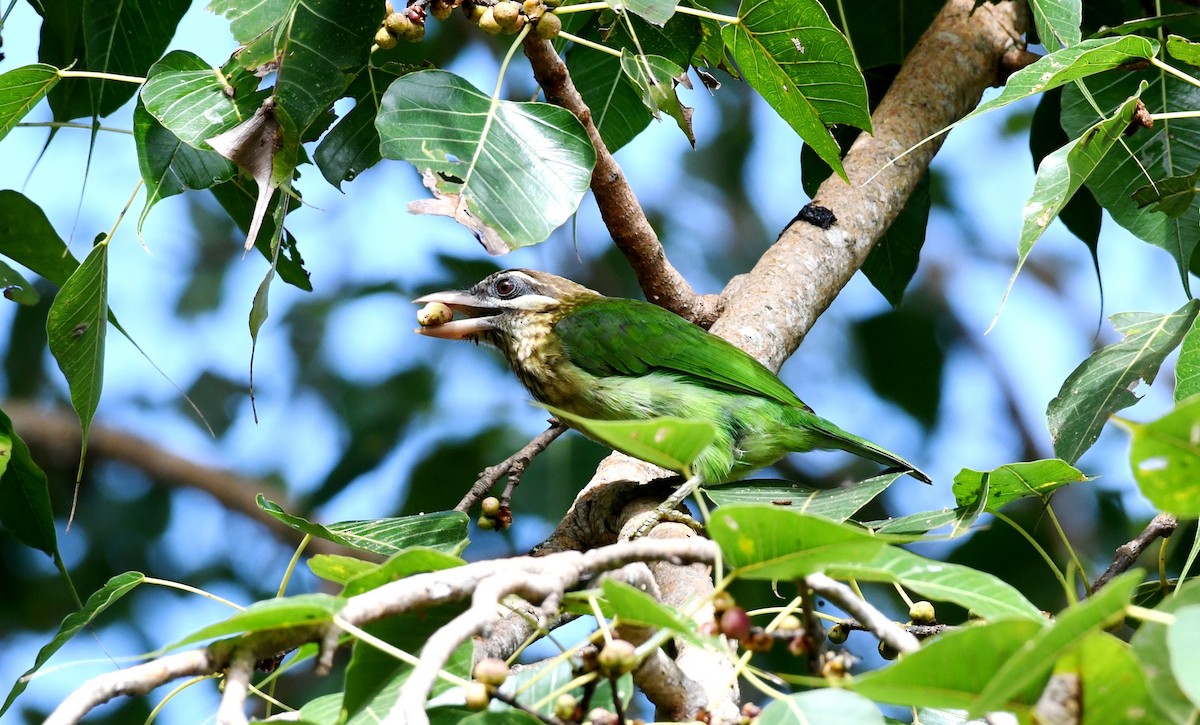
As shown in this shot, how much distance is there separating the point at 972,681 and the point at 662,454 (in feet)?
1.38

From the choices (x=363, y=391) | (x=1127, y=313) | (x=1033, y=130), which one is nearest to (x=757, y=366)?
(x=1127, y=313)

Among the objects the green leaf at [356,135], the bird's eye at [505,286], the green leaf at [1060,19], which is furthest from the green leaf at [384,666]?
the bird's eye at [505,286]

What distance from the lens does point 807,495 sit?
2.60 metres

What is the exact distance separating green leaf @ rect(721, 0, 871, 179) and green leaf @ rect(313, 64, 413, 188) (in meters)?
0.97

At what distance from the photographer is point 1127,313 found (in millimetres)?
2846

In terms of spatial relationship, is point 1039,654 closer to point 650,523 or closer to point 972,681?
point 972,681

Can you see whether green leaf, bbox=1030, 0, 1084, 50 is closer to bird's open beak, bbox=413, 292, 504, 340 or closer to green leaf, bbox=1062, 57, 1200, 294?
green leaf, bbox=1062, 57, 1200, 294

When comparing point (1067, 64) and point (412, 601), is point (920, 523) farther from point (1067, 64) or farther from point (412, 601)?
point (412, 601)

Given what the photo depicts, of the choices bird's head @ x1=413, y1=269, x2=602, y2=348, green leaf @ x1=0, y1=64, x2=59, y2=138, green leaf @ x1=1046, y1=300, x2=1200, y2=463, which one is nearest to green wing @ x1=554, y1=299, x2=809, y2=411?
bird's head @ x1=413, y1=269, x2=602, y2=348

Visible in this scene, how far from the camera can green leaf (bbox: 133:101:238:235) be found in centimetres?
264

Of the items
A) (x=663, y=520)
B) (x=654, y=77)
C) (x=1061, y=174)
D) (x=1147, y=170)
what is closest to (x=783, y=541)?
(x=1061, y=174)

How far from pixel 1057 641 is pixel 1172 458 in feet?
0.87

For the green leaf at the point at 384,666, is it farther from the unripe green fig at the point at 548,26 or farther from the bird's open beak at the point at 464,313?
the bird's open beak at the point at 464,313

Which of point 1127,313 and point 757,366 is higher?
point 1127,313
